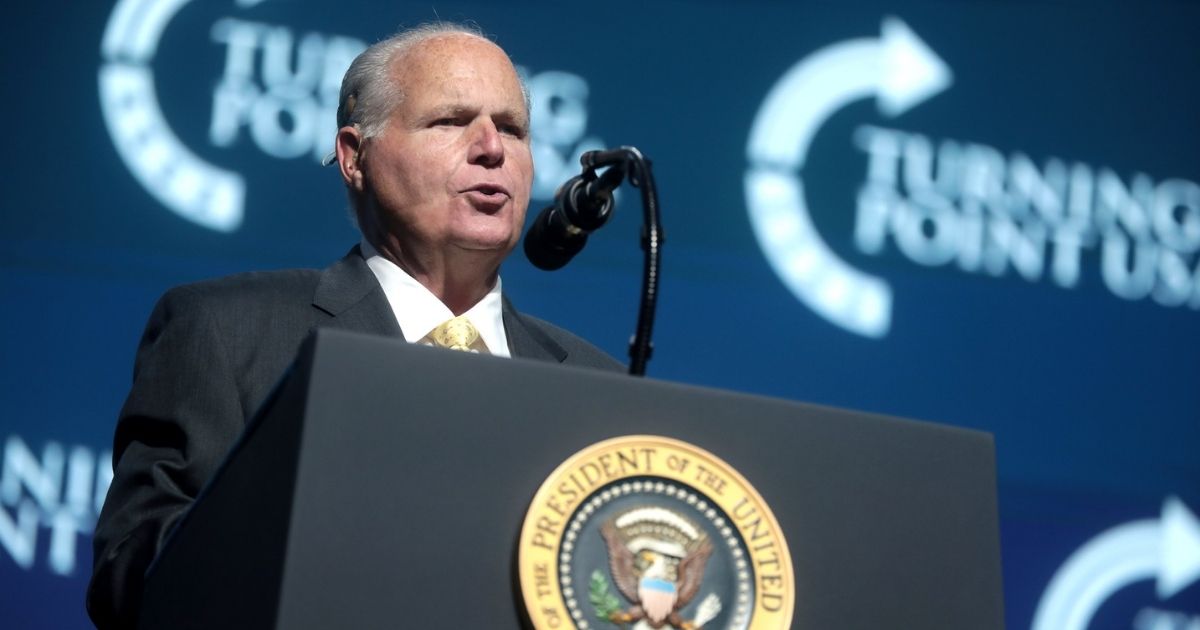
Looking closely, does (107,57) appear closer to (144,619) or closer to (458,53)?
(458,53)

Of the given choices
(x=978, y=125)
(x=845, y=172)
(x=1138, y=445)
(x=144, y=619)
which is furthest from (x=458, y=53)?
(x=1138, y=445)

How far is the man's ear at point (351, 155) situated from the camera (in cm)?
204

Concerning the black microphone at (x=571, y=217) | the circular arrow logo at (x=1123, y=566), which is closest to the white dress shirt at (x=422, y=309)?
the black microphone at (x=571, y=217)

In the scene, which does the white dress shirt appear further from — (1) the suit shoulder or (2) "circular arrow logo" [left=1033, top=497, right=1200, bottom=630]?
(2) "circular arrow logo" [left=1033, top=497, right=1200, bottom=630]

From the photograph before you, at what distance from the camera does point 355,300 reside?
1787 mm

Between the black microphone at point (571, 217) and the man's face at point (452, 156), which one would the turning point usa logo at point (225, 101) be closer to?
the man's face at point (452, 156)

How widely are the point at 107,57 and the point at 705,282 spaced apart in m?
1.15

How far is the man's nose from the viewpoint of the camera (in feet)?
6.23

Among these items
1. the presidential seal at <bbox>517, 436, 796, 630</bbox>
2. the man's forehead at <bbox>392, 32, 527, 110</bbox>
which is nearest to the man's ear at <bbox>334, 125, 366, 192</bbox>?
the man's forehead at <bbox>392, 32, 527, 110</bbox>

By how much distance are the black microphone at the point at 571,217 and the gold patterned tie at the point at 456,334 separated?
13.8 inches

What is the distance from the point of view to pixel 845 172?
3064 mm

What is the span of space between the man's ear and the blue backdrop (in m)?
0.65

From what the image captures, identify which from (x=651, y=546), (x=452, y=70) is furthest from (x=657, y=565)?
(x=452, y=70)

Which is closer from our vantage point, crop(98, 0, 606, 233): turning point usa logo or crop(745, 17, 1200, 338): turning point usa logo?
crop(98, 0, 606, 233): turning point usa logo
